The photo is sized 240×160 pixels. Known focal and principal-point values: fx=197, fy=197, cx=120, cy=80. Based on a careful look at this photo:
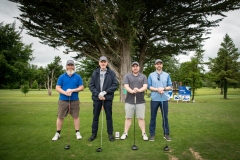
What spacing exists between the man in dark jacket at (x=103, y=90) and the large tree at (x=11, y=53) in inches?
424

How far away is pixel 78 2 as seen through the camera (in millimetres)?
12336

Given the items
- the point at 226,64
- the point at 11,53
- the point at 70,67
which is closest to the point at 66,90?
the point at 70,67

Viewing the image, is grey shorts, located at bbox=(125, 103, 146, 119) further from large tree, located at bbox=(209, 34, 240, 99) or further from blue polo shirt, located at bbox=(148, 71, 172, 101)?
large tree, located at bbox=(209, 34, 240, 99)

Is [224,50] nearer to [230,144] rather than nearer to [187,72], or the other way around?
[187,72]

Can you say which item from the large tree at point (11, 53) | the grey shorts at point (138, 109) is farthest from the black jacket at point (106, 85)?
the large tree at point (11, 53)

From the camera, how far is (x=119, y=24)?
13.8 meters

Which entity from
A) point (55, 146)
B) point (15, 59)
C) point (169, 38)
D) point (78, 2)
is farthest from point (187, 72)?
point (55, 146)

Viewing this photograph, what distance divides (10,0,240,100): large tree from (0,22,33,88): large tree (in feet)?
4.00

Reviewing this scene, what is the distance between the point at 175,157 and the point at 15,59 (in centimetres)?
1441

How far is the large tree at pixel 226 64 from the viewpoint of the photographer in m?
33.1

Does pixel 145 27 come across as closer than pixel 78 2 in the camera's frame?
No

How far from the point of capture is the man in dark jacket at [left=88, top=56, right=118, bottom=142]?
17.1 ft

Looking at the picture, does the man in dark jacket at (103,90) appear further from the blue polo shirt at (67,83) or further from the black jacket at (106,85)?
the blue polo shirt at (67,83)

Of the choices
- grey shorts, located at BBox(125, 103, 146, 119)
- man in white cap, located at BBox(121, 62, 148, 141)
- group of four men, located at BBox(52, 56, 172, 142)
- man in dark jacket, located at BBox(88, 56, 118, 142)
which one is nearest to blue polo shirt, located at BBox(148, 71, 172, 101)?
group of four men, located at BBox(52, 56, 172, 142)
